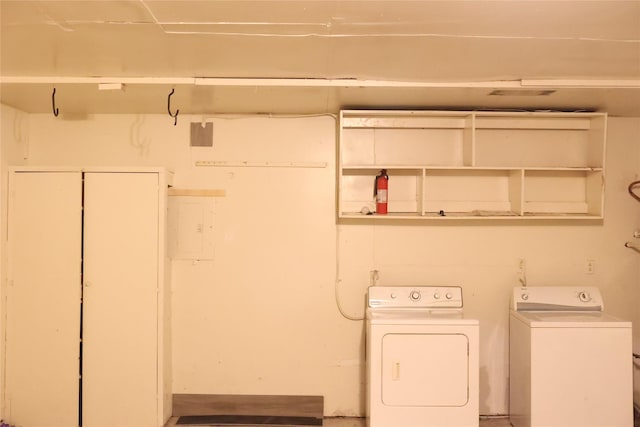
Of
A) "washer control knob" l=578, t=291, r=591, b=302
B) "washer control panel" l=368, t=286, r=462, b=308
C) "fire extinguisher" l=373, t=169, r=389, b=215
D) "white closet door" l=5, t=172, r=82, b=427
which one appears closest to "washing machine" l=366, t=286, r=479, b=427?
"washer control panel" l=368, t=286, r=462, b=308

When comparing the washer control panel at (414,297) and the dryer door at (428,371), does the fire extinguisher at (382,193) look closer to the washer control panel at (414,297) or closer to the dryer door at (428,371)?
the washer control panel at (414,297)

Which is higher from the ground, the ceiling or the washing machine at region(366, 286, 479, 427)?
the ceiling

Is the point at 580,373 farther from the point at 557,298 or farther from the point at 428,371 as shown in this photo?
the point at 428,371

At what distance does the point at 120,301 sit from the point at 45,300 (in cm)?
49

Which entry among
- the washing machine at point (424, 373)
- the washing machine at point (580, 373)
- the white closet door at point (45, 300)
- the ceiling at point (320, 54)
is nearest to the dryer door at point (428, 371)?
the washing machine at point (424, 373)

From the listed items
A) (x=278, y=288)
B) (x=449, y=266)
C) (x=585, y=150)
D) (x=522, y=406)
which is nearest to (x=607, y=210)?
(x=585, y=150)

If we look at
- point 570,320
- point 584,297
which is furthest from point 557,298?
point 570,320

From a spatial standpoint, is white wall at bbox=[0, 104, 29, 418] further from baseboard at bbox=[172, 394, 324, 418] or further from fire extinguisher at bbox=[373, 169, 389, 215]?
fire extinguisher at bbox=[373, 169, 389, 215]

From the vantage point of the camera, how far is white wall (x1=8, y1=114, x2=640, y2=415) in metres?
3.03

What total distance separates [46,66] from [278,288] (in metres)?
1.95

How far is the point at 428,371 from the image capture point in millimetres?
2471

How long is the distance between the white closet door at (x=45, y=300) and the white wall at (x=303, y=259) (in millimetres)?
461

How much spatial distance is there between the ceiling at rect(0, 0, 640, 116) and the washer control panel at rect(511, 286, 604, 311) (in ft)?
4.20

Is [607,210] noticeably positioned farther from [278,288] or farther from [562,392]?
[278,288]
